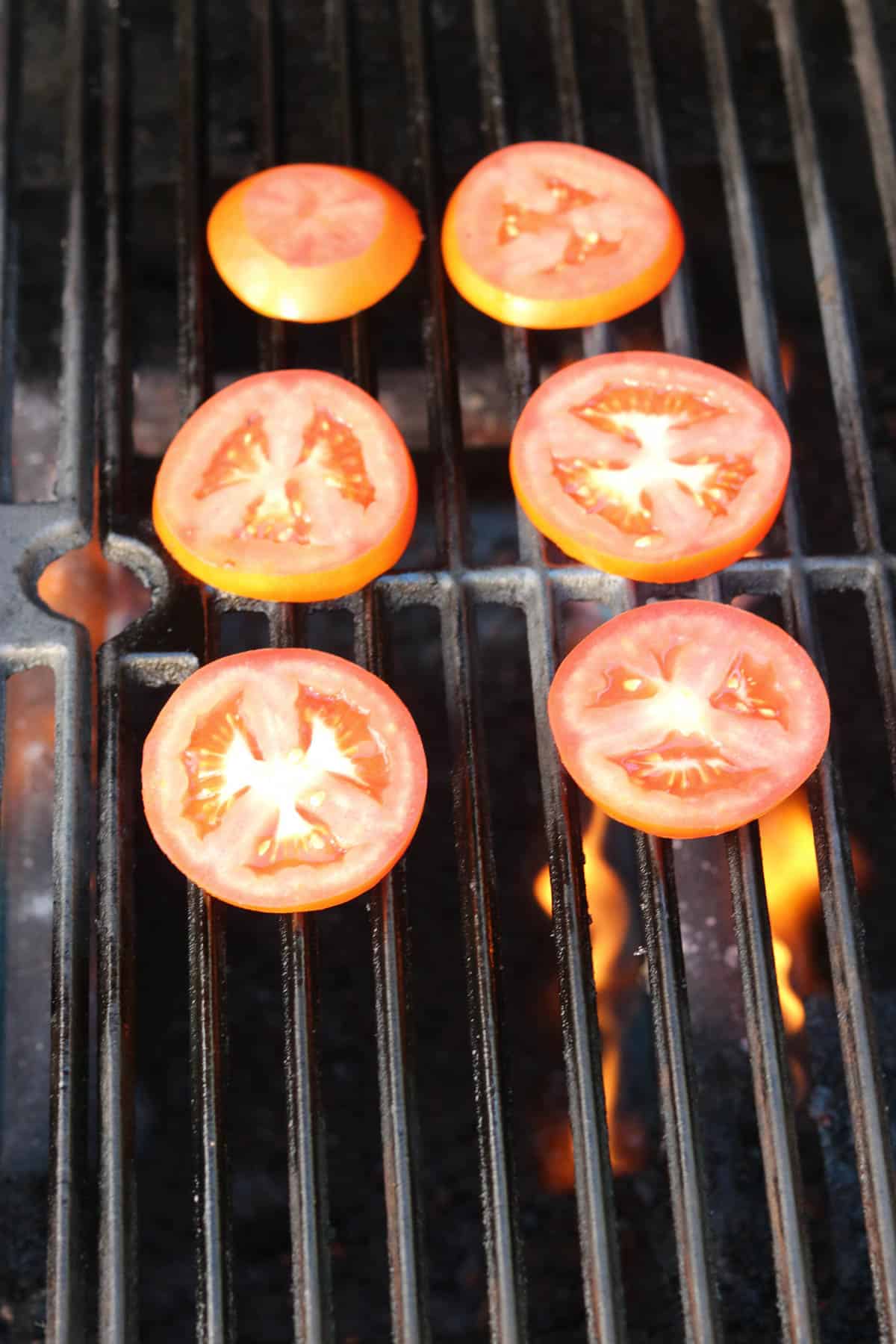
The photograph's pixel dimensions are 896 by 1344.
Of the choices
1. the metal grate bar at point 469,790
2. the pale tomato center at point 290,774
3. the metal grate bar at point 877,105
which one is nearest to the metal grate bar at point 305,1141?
the pale tomato center at point 290,774

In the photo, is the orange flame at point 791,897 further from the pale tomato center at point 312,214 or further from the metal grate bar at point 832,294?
the pale tomato center at point 312,214

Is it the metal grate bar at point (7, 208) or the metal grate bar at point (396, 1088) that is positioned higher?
the metal grate bar at point (7, 208)

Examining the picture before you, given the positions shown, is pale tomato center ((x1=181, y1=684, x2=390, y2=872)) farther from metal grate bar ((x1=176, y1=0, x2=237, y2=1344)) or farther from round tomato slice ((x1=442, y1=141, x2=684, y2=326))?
round tomato slice ((x1=442, y1=141, x2=684, y2=326))

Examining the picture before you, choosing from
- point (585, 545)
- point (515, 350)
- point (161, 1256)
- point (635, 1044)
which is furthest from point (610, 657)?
point (161, 1256)

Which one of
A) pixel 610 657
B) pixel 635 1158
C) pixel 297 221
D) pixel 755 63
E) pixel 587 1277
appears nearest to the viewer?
pixel 587 1277

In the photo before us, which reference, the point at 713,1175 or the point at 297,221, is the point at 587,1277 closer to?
the point at 713,1175
